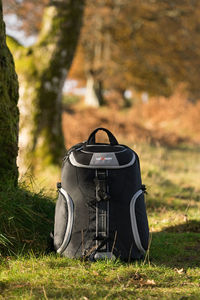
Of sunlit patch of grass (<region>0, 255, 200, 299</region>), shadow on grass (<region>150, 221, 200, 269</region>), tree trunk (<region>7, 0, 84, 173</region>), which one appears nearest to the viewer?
sunlit patch of grass (<region>0, 255, 200, 299</region>)

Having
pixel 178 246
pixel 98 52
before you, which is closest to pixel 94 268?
pixel 178 246

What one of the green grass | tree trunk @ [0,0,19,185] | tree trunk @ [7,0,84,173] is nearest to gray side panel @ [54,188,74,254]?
the green grass

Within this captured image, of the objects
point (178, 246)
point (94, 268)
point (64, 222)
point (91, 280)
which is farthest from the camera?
point (178, 246)

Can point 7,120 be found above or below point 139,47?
below

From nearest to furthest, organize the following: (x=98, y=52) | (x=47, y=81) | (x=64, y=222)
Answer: (x=64, y=222), (x=47, y=81), (x=98, y=52)

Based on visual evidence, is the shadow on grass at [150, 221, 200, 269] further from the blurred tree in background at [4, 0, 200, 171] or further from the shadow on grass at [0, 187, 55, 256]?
the blurred tree in background at [4, 0, 200, 171]

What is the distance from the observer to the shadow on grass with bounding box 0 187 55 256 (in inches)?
146

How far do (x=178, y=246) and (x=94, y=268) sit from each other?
4.62ft

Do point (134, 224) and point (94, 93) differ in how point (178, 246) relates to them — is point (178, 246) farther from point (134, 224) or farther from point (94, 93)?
point (94, 93)

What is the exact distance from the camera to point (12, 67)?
478cm

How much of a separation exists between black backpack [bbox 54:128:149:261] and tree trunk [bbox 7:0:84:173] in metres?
4.25

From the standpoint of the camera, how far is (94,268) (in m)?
3.37

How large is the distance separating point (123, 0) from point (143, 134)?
17.8 feet

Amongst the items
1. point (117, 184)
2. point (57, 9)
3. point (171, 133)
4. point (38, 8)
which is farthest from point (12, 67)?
point (38, 8)
